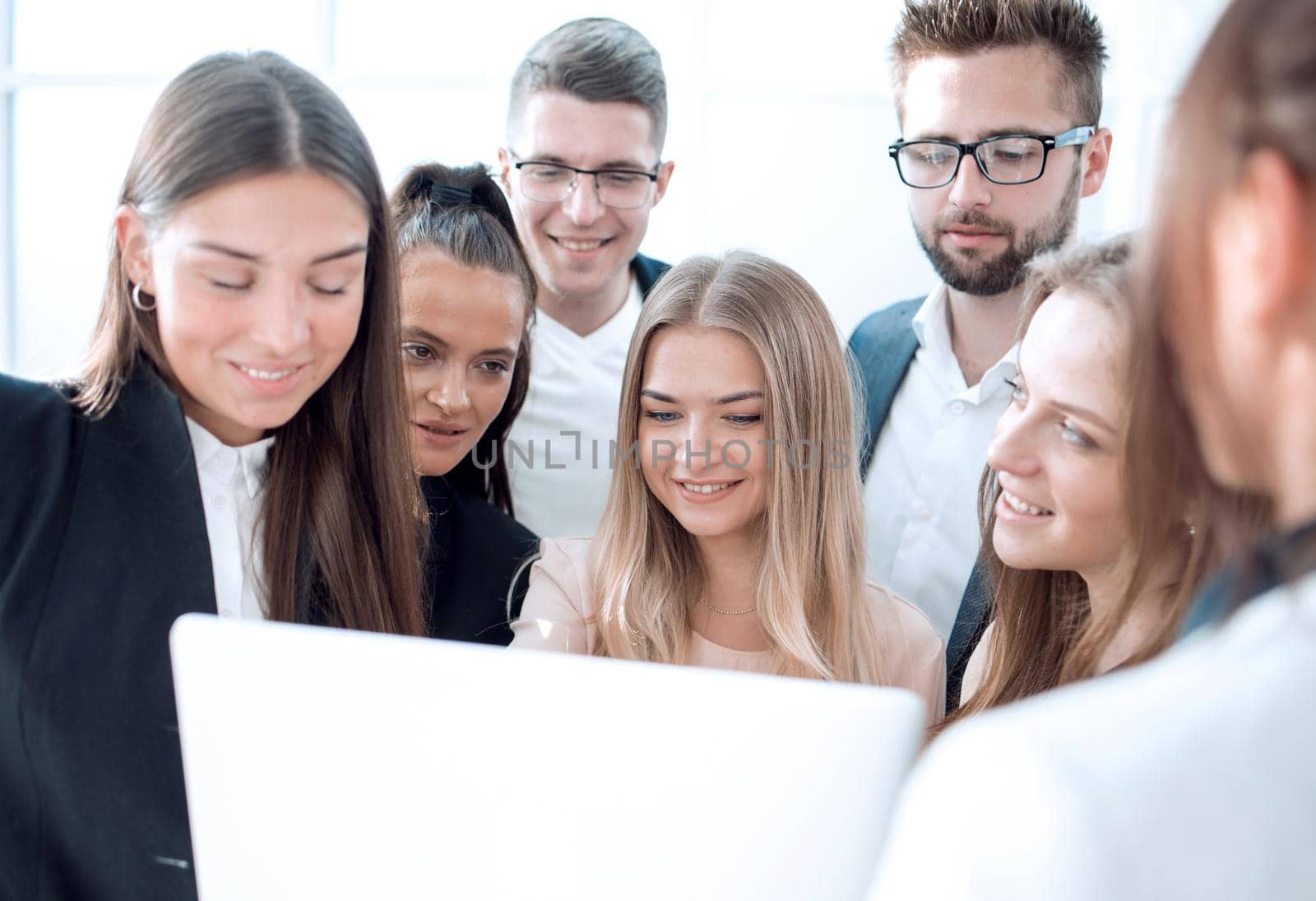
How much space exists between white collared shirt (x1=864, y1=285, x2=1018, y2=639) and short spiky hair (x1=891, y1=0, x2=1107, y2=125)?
528 mm

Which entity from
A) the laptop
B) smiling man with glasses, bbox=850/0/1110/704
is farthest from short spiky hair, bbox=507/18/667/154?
the laptop

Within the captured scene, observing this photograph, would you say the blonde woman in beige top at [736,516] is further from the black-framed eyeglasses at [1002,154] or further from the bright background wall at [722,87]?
the bright background wall at [722,87]

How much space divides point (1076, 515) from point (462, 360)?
1157 mm

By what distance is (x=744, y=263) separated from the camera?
2.21 m

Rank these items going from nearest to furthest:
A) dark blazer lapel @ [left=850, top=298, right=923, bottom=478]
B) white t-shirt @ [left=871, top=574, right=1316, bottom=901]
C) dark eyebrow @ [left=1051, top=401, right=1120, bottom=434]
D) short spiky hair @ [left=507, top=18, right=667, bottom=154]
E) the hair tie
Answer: white t-shirt @ [left=871, top=574, right=1316, bottom=901]
dark eyebrow @ [left=1051, top=401, right=1120, bottom=434]
the hair tie
dark blazer lapel @ [left=850, top=298, right=923, bottom=478]
short spiky hair @ [left=507, top=18, right=667, bottom=154]

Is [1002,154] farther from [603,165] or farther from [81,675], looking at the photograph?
[81,675]

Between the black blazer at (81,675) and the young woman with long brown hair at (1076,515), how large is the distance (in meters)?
1.10

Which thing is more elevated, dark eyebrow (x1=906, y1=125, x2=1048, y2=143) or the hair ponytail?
dark eyebrow (x1=906, y1=125, x2=1048, y2=143)

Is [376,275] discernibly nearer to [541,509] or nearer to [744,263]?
[744,263]

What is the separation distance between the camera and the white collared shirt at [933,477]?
2449mm

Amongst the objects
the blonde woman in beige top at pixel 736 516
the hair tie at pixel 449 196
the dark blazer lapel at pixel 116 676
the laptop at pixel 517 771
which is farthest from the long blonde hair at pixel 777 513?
the laptop at pixel 517 771

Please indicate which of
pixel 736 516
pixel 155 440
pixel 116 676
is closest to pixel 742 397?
pixel 736 516

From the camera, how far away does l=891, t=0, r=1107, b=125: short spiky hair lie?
2.47m

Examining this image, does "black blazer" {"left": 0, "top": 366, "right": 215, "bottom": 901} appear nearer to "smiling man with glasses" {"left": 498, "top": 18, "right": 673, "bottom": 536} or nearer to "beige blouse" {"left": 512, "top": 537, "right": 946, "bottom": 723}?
"beige blouse" {"left": 512, "top": 537, "right": 946, "bottom": 723}
